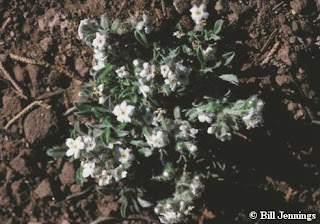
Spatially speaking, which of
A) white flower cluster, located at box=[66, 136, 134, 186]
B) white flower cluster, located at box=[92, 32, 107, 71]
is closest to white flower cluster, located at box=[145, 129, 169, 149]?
white flower cluster, located at box=[66, 136, 134, 186]

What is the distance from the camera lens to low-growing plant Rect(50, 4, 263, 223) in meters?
5.02

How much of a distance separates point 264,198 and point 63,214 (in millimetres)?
2765

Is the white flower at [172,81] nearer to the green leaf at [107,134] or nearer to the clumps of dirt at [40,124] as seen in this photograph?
the green leaf at [107,134]

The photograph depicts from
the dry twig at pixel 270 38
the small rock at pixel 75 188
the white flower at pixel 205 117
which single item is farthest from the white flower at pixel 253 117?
the small rock at pixel 75 188

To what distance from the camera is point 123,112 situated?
16.4 feet

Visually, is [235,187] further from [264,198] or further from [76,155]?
[76,155]

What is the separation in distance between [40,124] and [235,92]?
8.31ft

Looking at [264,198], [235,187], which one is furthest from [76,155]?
[264,198]

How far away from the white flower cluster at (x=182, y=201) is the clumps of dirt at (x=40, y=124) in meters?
1.73

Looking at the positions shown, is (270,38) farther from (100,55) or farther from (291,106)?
(100,55)

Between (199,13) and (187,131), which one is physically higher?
(199,13)

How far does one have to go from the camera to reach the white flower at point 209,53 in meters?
5.10

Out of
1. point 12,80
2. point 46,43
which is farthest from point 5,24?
point 12,80

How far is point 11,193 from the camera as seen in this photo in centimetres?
627
